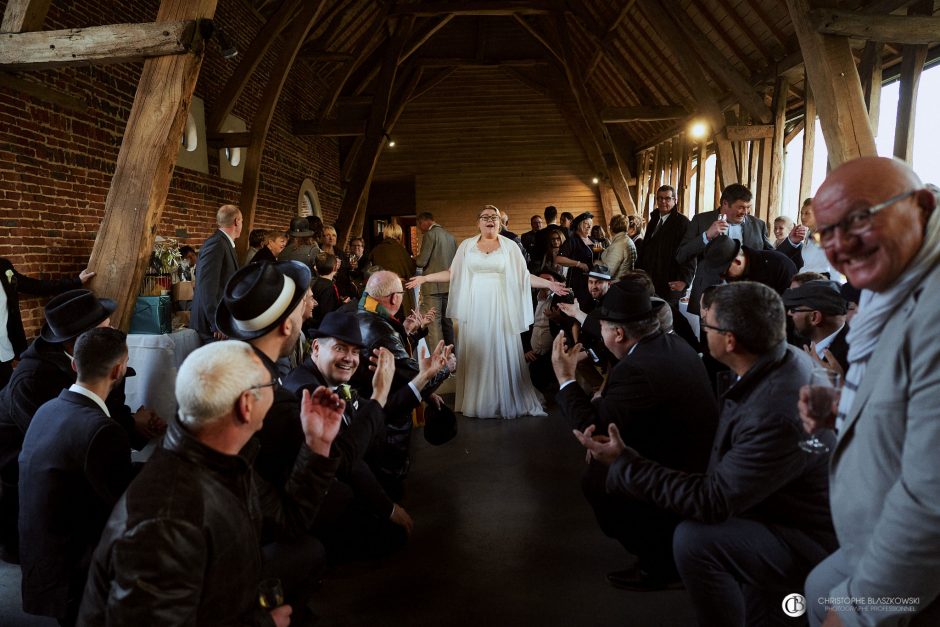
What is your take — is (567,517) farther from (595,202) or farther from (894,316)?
(595,202)

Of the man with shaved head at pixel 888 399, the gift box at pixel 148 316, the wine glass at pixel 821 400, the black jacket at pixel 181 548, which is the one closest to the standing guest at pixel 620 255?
the gift box at pixel 148 316

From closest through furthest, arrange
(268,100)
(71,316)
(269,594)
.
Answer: (269,594), (71,316), (268,100)

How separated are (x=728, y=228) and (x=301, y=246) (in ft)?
12.8

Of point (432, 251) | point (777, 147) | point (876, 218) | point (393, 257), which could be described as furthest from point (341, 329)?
point (777, 147)

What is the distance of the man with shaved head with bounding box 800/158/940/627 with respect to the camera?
1049 millimetres

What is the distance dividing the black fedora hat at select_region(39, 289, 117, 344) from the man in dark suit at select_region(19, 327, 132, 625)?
85 cm

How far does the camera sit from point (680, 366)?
2.49 metres

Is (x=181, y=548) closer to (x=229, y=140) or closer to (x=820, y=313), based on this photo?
(x=820, y=313)

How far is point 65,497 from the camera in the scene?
1974mm

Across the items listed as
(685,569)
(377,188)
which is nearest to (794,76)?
(685,569)

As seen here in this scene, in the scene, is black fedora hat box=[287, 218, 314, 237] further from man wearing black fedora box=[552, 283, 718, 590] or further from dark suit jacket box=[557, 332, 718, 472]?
dark suit jacket box=[557, 332, 718, 472]

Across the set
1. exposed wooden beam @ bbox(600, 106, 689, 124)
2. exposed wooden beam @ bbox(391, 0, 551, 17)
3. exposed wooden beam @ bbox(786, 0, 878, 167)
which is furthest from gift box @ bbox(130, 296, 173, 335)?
exposed wooden beam @ bbox(600, 106, 689, 124)

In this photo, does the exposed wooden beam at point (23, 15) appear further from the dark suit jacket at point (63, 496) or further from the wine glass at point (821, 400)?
the wine glass at point (821, 400)

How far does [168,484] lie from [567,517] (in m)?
2.41
